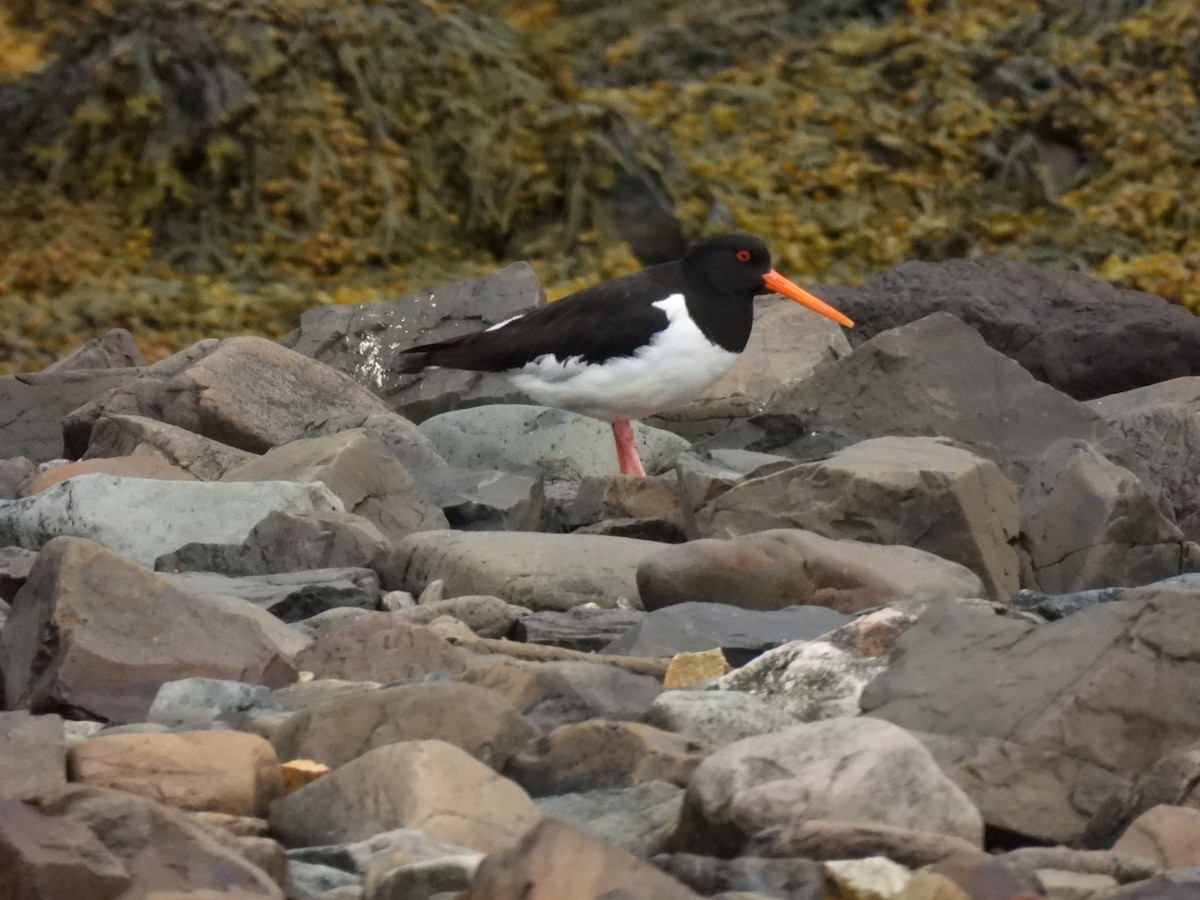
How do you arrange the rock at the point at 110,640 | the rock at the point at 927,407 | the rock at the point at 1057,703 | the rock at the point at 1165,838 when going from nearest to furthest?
1. the rock at the point at 1165,838
2. the rock at the point at 1057,703
3. the rock at the point at 110,640
4. the rock at the point at 927,407

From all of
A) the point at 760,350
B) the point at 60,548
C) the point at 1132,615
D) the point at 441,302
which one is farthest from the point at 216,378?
the point at 1132,615

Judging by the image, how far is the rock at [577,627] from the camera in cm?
476

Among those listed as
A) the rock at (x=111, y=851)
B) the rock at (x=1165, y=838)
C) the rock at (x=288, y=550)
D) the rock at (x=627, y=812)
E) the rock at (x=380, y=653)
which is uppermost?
the rock at (x=111, y=851)

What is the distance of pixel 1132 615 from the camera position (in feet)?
12.3

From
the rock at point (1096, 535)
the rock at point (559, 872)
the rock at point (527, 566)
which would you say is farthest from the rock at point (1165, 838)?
the rock at point (1096, 535)

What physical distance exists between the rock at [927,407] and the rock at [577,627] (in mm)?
2095

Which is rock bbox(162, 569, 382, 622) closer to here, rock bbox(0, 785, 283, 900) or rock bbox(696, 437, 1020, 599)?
rock bbox(696, 437, 1020, 599)

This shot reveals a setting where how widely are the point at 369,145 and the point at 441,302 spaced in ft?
14.2

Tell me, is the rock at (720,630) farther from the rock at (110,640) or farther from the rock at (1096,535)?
the rock at (1096,535)

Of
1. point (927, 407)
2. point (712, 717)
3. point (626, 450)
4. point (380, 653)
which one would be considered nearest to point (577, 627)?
point (380, 653)

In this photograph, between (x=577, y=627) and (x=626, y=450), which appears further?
(x=626, y=450)

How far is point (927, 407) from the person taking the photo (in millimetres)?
7004

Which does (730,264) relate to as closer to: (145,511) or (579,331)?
(579,331)

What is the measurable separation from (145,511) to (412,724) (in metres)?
2.44
